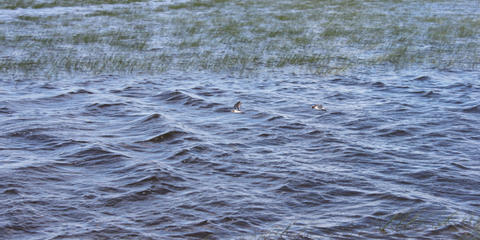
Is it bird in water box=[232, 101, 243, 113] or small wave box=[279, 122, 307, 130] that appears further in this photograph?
bird in water box=[232, 101, 243, 113]

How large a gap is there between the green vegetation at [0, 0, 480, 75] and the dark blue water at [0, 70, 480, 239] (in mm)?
2980

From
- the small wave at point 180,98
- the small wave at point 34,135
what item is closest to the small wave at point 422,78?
the small wave at point 180,98

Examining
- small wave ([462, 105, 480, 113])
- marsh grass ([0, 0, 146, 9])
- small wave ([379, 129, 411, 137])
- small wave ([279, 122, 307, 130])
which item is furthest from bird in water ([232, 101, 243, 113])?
marsh grass ([0, 0, 146, 9])

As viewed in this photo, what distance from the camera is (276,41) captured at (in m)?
24.4

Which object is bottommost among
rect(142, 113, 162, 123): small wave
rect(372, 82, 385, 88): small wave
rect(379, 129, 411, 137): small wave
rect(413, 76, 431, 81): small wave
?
rect(372, 82, 385, 88): small wave

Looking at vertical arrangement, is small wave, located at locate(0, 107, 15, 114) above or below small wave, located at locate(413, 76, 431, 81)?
above

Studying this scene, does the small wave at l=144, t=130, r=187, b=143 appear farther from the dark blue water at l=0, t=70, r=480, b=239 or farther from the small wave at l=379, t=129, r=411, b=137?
the small wave at l=379, t=129, r=411, b=137

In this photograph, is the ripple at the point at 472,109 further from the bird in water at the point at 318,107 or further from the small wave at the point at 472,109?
the bird in water at the point at 318,107

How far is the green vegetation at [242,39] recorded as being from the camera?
20203mm

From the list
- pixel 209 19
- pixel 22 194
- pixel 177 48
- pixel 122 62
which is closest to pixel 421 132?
pixel 22 194

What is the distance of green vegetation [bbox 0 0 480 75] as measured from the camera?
2020 centimetres

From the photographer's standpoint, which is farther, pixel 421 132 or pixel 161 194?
pixel 421 132

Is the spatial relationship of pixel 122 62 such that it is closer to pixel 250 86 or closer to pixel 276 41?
pixel 250 86

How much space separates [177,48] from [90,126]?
416 inches
